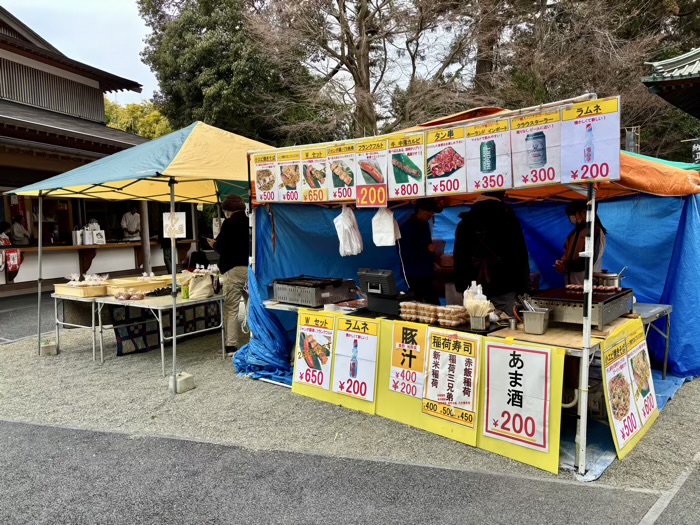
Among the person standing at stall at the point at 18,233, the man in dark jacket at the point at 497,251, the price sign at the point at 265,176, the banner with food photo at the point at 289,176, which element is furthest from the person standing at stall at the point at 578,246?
the person standing at stall at the point at 18,233

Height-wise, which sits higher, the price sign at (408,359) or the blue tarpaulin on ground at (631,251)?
the blue tarpaulin on ground at (631,251)

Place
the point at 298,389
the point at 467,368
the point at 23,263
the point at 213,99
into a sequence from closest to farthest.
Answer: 1. the point at 467,368
2. the point at 298,389
3. the point at 23,263
4. the point at 213,99

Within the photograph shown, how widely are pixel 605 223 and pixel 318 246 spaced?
3607 mm

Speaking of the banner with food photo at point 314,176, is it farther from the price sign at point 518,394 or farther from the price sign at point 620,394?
the price sign at point 620,394

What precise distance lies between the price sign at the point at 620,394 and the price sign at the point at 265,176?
3367 millimetres

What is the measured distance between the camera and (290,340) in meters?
5.61

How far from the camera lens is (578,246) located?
5.44 meters

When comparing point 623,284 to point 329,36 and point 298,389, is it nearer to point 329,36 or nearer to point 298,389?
point 298,389

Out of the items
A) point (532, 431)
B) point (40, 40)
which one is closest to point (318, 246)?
point (532, 431)

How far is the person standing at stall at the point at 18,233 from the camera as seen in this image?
1113 centimetres

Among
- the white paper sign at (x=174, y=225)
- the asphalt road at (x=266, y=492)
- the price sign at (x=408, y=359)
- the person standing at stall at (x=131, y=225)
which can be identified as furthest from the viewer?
the person standing at stall at (x=131, y=225)

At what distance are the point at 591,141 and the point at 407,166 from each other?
1.42 meters

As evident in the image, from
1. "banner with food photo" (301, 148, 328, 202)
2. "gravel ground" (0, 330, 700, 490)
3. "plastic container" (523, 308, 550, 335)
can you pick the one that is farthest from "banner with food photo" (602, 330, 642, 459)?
"banner with food photo" (301, 148, 328, 202)

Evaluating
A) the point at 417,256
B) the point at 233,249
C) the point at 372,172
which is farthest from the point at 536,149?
the point at 233,249
